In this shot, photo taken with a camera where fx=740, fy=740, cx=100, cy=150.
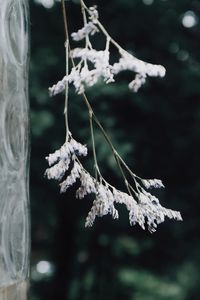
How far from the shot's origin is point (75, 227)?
13.6 ft

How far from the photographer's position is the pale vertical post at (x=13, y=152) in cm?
95

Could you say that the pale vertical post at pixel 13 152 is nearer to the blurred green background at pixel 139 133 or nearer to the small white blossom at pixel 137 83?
the small white blossom at pixel 137 83

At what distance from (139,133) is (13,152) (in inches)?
116

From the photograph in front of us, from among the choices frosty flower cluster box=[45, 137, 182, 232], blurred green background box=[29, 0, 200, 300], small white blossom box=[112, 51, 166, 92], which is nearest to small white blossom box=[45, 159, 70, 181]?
frosty flower cluster box=[45, 137, 182, 232]

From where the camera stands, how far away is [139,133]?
390cm

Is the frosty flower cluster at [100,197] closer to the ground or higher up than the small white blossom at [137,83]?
closer to the ground

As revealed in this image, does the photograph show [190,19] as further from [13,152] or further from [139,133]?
[13,152]

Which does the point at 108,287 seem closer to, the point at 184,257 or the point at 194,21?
the point at 184,257

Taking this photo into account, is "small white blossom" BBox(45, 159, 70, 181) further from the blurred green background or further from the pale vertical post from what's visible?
the blurred green background

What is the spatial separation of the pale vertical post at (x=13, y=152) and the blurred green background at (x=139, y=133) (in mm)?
2688

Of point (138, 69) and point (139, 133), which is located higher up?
point (139, 133)

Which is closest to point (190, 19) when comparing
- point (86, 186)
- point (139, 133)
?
point (139, 133)

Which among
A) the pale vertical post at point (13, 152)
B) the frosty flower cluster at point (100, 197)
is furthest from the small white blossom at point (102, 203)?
the pale vertical post at point (13, 152)

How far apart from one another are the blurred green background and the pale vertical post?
106 inches
